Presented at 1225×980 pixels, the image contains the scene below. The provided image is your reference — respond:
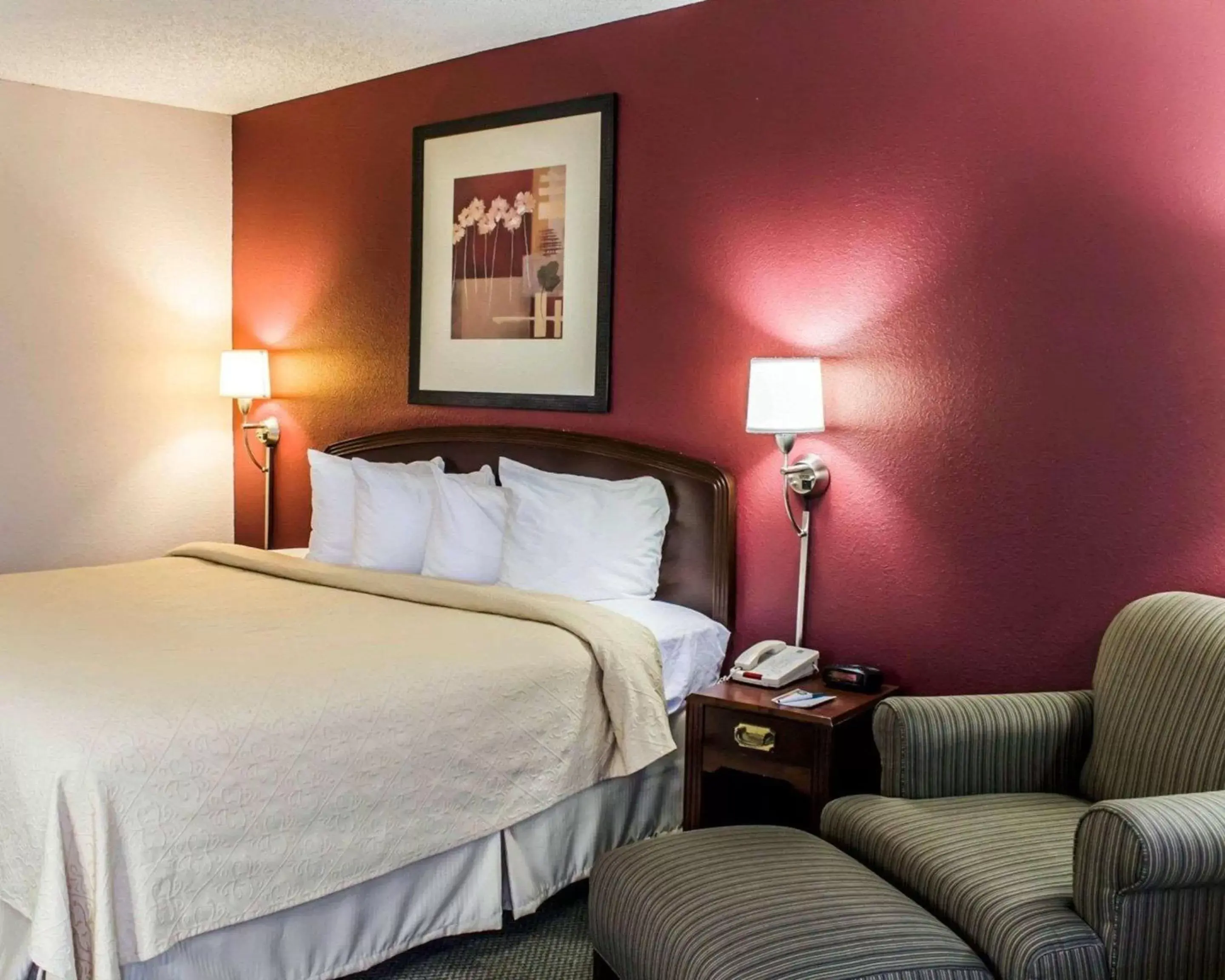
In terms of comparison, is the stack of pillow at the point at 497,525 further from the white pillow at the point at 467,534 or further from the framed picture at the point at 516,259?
the framed picture at the point at 516,259

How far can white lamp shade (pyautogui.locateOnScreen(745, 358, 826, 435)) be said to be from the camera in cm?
318

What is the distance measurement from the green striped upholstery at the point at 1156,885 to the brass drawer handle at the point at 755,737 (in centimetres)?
103

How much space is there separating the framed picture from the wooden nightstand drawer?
4.17ft

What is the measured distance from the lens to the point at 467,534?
3.79 metres

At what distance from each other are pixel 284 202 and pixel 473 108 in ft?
3.80

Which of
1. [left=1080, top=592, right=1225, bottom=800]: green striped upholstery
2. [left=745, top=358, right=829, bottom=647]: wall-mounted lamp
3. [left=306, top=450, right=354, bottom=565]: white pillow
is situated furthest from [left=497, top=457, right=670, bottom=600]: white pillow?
[left=1080, top=592, right=1225, bottom=800]: green striped upholstery

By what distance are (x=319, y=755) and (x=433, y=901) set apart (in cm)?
54

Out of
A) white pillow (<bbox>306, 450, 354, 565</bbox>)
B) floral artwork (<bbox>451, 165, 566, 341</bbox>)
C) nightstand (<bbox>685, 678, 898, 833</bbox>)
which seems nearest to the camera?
nightstand (<bbox>685, 678, 898, 833</bbox>)

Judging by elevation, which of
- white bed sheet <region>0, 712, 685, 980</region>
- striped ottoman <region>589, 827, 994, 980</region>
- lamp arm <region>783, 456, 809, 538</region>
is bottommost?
white bed sheet <region>0, 712, 685, 980</region>

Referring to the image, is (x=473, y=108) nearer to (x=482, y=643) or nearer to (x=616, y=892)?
(x=482, y=643)

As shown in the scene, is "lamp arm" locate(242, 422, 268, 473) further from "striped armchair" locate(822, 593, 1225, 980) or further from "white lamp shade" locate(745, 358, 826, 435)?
"striped armchair" locate(822, 593, 1225, 980)

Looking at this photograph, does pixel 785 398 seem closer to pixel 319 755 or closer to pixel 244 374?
pixel 319 755

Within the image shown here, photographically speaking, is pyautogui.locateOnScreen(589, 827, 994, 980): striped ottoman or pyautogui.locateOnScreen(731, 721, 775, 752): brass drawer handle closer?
pyautogui.locateOnScreen(589, 827, 994, 980): striped ottoman

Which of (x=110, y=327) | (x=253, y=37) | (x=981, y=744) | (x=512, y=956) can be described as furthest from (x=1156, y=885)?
(x=110, y=327)
